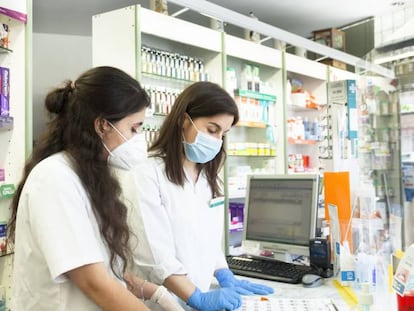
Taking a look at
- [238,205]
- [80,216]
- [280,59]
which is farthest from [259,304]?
[280,59]

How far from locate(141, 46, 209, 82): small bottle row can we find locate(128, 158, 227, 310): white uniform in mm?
1639

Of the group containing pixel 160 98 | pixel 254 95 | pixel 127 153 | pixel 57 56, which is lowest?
pixel 127 153

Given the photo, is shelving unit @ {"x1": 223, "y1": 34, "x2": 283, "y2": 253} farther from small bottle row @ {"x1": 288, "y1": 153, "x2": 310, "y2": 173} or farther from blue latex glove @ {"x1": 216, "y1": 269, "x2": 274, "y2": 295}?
blue latex glove @ {"x1": 216, "y1": 269, "x2": 274, "y2": 295}

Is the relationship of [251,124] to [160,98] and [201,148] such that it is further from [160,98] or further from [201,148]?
[201,148]

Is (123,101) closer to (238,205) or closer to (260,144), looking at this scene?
(238,205)

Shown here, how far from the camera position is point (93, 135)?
4.48 feet

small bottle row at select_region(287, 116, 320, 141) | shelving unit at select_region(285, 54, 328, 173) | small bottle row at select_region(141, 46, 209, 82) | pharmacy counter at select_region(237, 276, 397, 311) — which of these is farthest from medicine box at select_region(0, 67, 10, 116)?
small bottle row at select_region(287, 116, 320, 141)

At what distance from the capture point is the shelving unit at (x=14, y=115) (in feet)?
7.79

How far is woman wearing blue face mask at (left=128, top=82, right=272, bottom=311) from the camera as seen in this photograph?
1632mm

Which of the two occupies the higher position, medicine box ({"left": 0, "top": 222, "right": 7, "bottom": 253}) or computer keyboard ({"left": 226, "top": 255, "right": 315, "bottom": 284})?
medicine box ({"left": 0, "top": 222, "right": 7, "bottom": 253})

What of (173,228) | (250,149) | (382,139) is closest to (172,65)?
(250,149)

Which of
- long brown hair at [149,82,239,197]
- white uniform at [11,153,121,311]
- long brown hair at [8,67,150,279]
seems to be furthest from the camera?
long brown hair at [149,82,239,197]

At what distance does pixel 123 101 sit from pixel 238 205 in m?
2.80

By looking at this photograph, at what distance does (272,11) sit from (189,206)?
3687 mm
